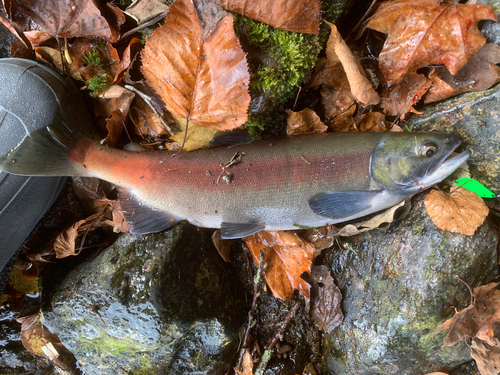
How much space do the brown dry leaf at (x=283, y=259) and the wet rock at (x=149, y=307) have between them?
0.39 m

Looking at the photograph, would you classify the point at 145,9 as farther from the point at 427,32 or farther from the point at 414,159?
the point at 414,159

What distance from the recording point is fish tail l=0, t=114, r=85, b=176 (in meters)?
2.45

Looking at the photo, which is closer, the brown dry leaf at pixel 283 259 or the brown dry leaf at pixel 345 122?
the brown dry leaf at pixel 345 122

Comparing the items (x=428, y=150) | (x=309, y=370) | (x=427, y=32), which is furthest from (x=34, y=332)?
(x=427, y=32)

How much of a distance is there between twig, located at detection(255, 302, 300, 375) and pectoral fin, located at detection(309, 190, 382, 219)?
3.59 feet

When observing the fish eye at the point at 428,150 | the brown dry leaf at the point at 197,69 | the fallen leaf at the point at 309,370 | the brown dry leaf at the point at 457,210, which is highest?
the brown dry leaf at the point at 197,69

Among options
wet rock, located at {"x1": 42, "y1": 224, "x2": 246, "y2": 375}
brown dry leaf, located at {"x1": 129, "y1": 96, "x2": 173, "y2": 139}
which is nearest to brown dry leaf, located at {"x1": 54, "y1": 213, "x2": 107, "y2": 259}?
wet rock, located at {"x1": 42, "y1": 224, "x2": 246, "y2": 375}

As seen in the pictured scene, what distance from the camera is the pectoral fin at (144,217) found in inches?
A: 104

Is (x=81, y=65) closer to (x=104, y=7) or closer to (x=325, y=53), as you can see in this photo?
(x=104, y=7)

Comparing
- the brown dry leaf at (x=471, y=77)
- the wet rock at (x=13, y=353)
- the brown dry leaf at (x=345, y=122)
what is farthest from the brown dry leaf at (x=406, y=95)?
the wet rock at (x=13, y=353)

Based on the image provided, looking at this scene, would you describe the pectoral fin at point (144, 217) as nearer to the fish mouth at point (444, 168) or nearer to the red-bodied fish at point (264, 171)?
the red-bodied fish at point (264, 171)

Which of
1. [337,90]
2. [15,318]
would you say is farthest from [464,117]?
[15,318]

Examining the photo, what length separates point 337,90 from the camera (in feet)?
8.82

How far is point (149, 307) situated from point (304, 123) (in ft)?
6.31
